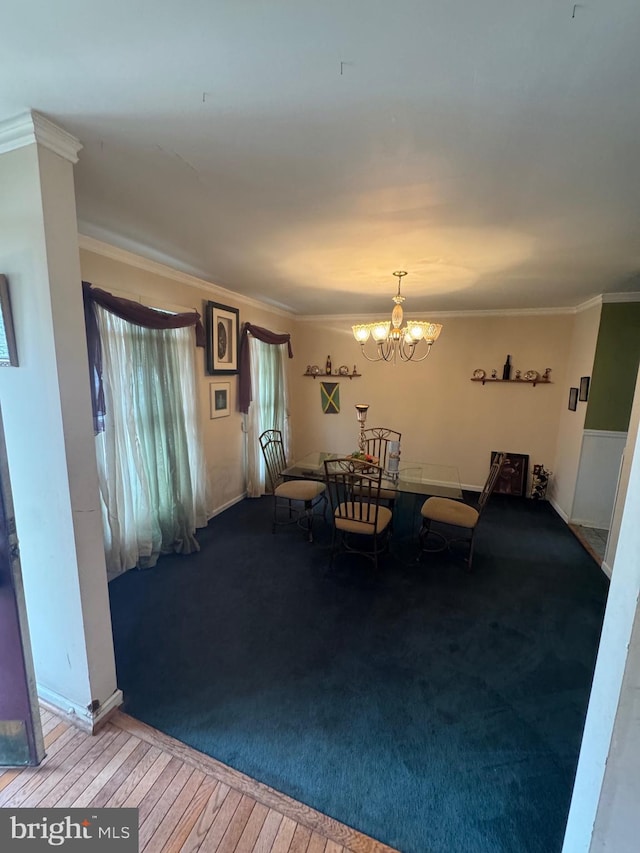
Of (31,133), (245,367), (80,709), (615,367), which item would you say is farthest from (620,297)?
(80,709)

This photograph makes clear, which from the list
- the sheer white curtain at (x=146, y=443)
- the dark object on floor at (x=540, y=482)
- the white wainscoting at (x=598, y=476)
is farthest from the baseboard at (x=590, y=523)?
the sheer white curtain at (x=146, y=443)

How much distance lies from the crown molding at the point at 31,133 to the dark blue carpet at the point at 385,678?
237 centimetres

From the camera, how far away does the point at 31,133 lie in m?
1.20

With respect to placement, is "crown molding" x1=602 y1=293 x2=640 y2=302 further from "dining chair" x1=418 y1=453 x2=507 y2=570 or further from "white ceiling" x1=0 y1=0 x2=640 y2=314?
"dining chair" x1=418 y1=453 x2=507 y2=570

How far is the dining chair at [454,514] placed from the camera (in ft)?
9.46

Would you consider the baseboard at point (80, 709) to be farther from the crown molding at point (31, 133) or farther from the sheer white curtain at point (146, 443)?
the crown molding at point (31, 133)

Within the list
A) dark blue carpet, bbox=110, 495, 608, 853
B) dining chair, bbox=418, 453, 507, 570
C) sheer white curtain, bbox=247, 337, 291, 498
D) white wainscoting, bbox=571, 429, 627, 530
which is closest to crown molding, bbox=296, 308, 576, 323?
sheer white curtain, bbox=247, 337, 291, 498

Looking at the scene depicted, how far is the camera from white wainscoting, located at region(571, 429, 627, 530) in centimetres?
359

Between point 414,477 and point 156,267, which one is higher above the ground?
point 156,267

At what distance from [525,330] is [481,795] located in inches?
177

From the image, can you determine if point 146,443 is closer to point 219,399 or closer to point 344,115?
point 219,399

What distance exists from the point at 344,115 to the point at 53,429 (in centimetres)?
152

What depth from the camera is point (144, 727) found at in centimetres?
158

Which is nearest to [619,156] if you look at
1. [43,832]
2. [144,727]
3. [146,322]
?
[146,322]
